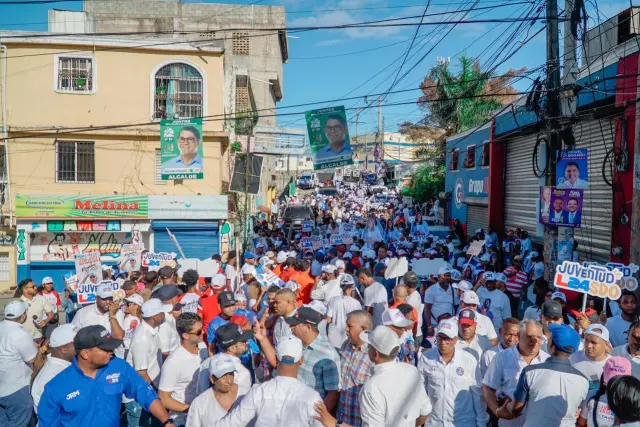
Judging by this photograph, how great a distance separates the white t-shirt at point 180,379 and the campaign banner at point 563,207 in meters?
7.08

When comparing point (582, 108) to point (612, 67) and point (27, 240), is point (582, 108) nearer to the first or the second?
point (612, 67)

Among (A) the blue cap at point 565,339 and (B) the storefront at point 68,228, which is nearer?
(A) the blue cap at point 565,339

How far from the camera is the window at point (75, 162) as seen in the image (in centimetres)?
1902

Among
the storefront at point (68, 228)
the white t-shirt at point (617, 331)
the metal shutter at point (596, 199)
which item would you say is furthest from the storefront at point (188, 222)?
the white t-shirt at point (617, 331)

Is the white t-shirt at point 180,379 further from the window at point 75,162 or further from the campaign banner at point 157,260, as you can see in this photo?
the window at point 75,162

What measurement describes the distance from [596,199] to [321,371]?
409 inches

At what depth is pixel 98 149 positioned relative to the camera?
62.7ft

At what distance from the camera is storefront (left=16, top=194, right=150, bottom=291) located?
61.3 feet

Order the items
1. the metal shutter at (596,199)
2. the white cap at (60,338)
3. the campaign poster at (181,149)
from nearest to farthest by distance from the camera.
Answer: the white cap at (60,338) < the metal shutter at (596,199) < the campaign poster at (181,149)

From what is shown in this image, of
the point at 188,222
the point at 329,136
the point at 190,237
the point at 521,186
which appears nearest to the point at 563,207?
the point at 329,136

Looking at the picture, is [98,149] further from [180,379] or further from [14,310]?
[180,379]

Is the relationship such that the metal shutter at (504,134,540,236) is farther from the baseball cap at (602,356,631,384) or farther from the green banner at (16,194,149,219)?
the baseball cap at (602,356,631,384)

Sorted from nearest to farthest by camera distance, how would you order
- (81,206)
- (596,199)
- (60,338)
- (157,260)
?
(60,338), (157,260), (596,199), (81,206)

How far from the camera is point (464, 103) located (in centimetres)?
3081
